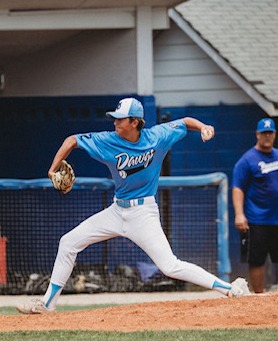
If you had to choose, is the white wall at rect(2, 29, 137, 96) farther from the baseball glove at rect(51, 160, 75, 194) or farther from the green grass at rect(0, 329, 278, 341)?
the green grass at rect(0, 329, 278, 341)

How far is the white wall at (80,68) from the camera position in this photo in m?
15.6

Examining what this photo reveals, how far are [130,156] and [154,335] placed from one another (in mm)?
1782

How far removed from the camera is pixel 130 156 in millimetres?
9695

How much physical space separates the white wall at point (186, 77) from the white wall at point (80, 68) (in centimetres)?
66

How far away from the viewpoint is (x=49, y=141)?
53.0ft

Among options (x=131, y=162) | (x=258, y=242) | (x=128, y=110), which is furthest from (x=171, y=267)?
(x=258, y=242)

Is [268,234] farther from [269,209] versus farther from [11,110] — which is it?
[11,110]

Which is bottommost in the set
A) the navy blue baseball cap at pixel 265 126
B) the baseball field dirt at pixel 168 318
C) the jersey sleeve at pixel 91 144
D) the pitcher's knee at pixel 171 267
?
the baseball field dirt at pixel 168 318

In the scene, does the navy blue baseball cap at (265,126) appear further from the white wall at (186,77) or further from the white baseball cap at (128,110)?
the white wall at (186,77)

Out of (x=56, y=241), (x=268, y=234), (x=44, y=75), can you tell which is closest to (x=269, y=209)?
(x=268, y=234)

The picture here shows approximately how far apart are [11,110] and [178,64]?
2.36 metres

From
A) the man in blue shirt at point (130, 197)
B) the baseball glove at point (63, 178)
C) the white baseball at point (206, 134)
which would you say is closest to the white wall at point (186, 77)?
the man in blue shirt at point (130, 197)

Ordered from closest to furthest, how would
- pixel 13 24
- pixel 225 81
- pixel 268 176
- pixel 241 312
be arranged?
pixel 241 312 → pixel 268 176 → pixel 13 24 → pixel 225 81

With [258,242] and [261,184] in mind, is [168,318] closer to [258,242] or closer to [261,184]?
[258,242]
